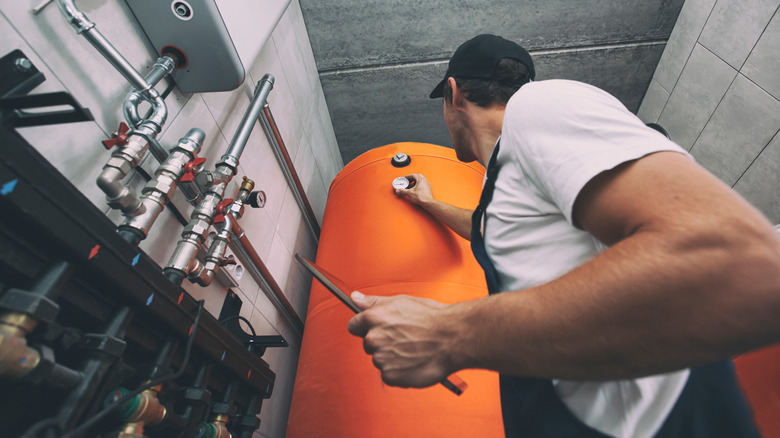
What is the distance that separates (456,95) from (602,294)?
0.74 metres

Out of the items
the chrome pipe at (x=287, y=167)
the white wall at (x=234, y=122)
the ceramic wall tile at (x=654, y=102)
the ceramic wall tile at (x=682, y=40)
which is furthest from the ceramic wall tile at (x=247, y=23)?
the ceramic wall tile at (x=654, y=102)

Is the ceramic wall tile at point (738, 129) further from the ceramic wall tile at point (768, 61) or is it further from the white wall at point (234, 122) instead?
the white wall at point (234, 122)

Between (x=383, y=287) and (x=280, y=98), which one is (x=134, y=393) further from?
(x=280, y=98)

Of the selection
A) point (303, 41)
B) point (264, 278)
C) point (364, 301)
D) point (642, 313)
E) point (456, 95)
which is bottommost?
point (264, 278)

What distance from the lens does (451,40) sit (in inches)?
73.7

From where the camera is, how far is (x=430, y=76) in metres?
1.98

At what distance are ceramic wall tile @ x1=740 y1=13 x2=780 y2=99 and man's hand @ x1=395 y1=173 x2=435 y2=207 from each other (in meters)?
1.28

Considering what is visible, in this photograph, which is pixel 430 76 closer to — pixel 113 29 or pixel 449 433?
pixel 113 29

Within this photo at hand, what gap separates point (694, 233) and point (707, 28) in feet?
6.23

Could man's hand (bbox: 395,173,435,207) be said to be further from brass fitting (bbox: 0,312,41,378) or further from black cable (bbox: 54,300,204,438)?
brass fitting (bbox: 0,312,41,378)

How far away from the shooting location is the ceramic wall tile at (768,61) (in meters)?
1.25

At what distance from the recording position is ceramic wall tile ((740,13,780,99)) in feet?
4.10

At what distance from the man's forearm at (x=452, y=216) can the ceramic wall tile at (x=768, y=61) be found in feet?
4.02

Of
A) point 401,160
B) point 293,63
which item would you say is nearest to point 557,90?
point 401,160
